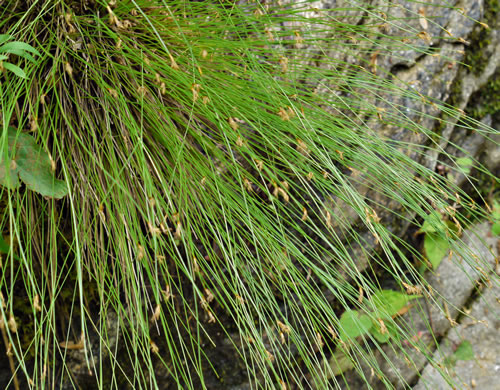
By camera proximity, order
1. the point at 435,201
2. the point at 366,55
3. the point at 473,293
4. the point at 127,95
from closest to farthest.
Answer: the point at 435,201 → the point at 127,95 → the point at 366,55 → the point at 473,293

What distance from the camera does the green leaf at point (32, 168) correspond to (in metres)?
1.01

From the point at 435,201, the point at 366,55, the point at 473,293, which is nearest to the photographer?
the point at 435,201

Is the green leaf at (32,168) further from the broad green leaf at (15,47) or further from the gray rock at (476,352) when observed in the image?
the gray rock at (476,352)

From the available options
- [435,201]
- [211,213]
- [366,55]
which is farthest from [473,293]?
[211,213]

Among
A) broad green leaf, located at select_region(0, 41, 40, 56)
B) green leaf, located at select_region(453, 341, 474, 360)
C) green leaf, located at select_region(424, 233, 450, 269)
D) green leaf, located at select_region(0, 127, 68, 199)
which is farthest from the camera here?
green leaf, located at select_region(453, 341, 474, 360)

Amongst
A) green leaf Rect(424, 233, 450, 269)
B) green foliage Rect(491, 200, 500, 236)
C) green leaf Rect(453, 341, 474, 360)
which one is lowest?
green leaf Rect(453, 341, 474, 360)

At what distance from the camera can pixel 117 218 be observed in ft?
3.82

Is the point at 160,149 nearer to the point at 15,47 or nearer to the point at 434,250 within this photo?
the point at 15,47

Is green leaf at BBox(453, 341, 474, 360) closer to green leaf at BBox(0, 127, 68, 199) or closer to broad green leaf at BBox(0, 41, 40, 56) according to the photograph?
green leaf at BBox(0, 127, 68, 199)

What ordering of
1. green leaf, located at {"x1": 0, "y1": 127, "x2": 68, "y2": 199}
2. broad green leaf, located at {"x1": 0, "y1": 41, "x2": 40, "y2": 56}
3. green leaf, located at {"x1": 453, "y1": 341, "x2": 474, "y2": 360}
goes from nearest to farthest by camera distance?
1. broad green leaf, located at {"x1": 0, "y1": 41, "x2": 40, "y2": 56}
2. green leaf, located at {"x1": 0, "y1": 127, "x2": 68, "y2": 199}
3. green leaf, located at {"x1": 453, "y1": 341, "x2": 474, "y2": 360}

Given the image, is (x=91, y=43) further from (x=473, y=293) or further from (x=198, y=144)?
(x=473, y=293)

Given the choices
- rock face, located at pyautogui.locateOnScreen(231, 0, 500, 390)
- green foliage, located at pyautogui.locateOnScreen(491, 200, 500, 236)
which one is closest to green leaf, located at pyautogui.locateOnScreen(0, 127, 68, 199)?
rock face, located at pyautogui.locateOnScreen(231, 0, 500, 390)

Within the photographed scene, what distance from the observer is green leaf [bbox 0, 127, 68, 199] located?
101cm

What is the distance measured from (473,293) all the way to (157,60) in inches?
57.8
